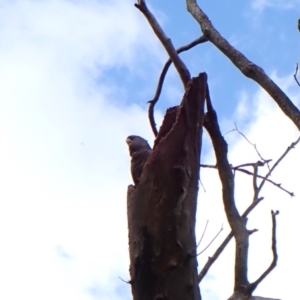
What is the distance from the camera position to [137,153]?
1.70 m

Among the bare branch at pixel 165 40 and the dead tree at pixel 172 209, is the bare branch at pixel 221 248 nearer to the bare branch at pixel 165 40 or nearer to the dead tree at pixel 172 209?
the dead tree at pixel 172 209

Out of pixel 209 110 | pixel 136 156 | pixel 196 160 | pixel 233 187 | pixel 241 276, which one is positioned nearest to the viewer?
pixel 196 160

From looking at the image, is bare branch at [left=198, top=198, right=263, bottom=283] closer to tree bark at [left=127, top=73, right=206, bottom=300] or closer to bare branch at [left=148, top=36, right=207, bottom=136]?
bare branch at [left=148, top=36, right=207, bottom=136]

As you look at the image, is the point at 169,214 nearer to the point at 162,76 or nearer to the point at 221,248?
the point at 221,248

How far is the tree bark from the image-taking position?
57.2 inches

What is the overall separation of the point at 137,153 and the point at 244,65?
576mm

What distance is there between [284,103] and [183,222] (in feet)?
1.83

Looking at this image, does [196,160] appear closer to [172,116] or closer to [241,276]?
[172,116]

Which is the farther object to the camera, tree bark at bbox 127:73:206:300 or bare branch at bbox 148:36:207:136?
bare branch at bbox 148:36:207:136

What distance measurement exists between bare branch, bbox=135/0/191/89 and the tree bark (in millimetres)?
508

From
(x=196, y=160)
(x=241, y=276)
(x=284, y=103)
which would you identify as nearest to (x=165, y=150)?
(x=196, y=160)

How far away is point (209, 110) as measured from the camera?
76.9 inches

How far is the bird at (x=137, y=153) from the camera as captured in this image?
5.43 ft

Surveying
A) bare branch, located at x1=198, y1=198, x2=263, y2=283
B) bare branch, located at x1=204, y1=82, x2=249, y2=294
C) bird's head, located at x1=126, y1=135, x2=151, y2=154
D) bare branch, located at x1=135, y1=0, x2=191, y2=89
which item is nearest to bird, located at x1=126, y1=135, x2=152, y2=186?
bird's head, located at x1=126, y1=135, x2=151, y2=154
